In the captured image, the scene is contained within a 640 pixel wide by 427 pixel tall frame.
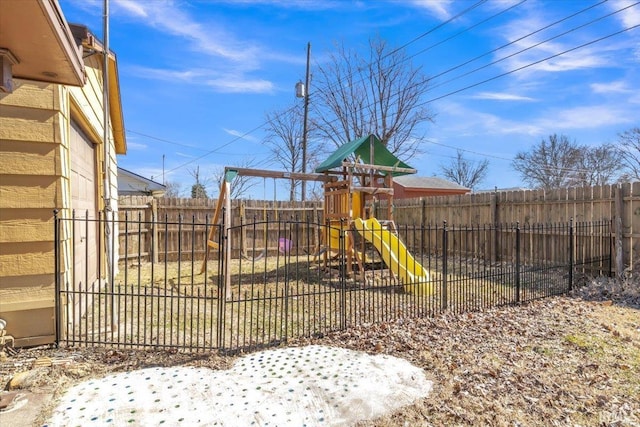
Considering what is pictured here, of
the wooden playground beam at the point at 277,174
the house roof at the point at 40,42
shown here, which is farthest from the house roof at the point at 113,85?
the wooden playground beam at the point at 277,174

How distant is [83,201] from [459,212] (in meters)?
9.77

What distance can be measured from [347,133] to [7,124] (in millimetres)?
19521

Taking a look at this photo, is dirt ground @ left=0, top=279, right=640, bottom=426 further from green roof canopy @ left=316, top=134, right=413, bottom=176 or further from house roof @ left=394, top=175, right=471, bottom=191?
house roof @ left=394, top=175, right=471, bottom=191

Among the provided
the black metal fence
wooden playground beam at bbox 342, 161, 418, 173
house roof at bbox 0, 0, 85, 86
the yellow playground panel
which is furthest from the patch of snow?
wooden playground beam at bbox 342, 161, 418, 173

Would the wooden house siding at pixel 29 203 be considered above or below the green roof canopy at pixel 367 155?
below

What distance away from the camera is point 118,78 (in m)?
7.39

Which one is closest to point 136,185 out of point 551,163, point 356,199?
point 356,199

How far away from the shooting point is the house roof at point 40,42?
6.37ft

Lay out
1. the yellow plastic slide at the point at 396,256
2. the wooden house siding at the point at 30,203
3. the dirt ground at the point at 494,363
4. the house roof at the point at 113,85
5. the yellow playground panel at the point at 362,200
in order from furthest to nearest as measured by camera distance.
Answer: the yellow playground panel at the point at 362,200, the yellow plastic slide at the point at 396,256, the house roof at the point at 113,85, the wooden house siding at the point at 30,203, the dirt ground at the point at 494,363

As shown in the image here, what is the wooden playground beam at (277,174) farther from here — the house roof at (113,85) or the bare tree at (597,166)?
the bare tree at (597,166)

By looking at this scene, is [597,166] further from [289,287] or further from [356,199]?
[289,287]

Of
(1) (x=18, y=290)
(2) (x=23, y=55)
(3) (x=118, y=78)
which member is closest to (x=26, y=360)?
(1) (x=18, y=290)

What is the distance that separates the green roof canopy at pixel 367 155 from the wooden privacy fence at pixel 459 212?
2.38 meters

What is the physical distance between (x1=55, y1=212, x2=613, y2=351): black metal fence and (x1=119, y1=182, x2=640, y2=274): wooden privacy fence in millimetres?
241
